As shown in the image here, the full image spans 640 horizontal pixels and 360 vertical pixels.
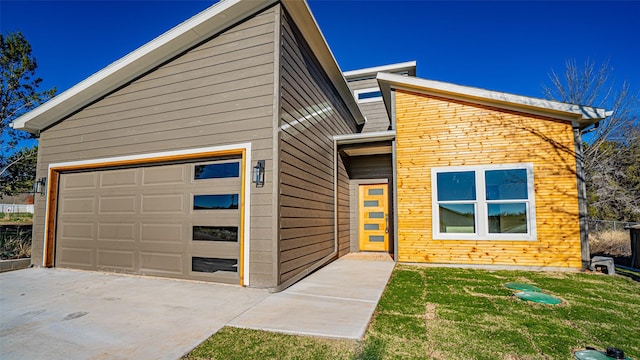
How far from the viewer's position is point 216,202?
206 inches

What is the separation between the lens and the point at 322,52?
6.80m

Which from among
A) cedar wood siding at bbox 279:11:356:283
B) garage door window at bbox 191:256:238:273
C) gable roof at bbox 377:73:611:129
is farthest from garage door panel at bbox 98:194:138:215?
gable roof at bbox 377:73:611:129

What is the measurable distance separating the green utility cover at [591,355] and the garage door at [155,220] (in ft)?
13.9

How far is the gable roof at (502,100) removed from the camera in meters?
6.08

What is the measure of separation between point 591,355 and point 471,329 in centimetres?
93

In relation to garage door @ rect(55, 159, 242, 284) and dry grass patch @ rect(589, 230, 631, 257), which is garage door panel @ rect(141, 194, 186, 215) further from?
dry grass patch @ rect(589, 230, 631, 257)

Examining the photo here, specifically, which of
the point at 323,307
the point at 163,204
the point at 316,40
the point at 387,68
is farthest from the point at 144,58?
the point at 387,68

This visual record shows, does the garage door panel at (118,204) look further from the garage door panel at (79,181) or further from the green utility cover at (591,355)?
the green utility cover at (591,355)

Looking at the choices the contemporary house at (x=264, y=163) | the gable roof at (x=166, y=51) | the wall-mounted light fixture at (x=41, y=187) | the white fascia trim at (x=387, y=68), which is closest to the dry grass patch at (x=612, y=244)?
the contemporary house at (x=264, y=163)

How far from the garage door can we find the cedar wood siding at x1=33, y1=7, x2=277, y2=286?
0.44 metres

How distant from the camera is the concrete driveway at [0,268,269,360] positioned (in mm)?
2725

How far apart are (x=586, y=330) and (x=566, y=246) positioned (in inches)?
146

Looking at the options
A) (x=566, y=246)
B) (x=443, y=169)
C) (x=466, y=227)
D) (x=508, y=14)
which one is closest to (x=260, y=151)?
(x=443, y=169)

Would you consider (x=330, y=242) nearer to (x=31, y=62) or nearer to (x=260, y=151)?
(x=260, y=151)
